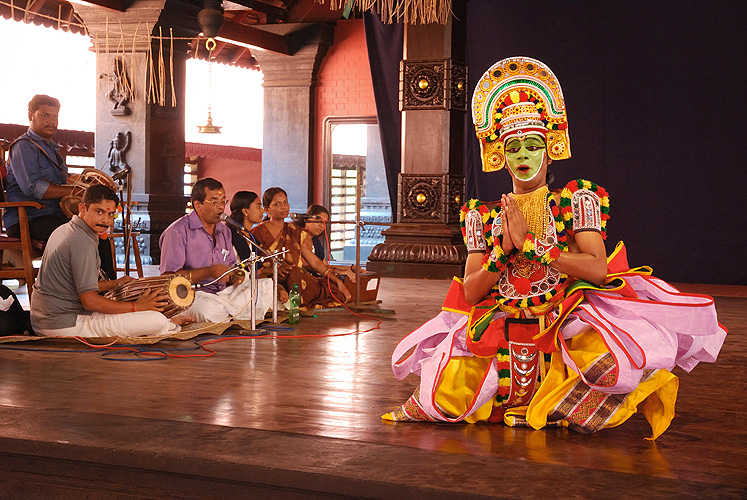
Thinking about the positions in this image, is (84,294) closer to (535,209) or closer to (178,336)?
(178,336)

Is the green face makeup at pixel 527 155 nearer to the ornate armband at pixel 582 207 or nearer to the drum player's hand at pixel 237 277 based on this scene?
the ornate armband at pixel 582 207

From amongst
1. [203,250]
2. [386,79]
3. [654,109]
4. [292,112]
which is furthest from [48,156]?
[292,112]

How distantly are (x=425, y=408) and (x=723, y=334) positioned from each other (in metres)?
0.94

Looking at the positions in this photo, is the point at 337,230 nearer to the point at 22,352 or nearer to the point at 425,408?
the point at 22,352

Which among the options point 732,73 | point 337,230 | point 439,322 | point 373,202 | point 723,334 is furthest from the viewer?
point 337,230

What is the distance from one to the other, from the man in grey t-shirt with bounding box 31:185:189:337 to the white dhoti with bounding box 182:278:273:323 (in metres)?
0.48

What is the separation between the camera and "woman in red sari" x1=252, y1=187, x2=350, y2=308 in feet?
17.4

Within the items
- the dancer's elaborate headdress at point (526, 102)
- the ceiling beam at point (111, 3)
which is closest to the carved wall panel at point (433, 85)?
the ceiling beam at point (111, 3)

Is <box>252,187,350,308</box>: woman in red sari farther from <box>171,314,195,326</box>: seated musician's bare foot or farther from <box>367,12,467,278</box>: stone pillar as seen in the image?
<box>367,12,467,278</box>: stone pillar

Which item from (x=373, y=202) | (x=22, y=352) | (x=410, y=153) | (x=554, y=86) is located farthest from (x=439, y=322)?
(x=373, y=202)

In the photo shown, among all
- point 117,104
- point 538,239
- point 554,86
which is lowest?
point 538,239

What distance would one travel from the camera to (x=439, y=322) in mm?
2795

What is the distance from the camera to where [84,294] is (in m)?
3.99

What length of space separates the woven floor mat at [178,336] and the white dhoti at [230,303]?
0.08 meters
